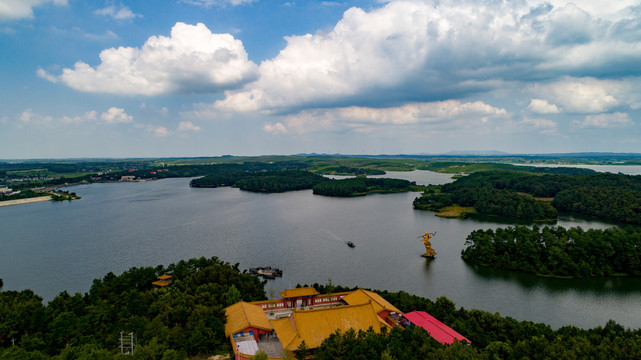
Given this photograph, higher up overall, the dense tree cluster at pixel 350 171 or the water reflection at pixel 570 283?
the dense tree cluster at pixel 350 171

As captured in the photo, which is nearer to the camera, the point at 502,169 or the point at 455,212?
the point at 455,212

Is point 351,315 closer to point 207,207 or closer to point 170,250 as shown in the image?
point 170,250

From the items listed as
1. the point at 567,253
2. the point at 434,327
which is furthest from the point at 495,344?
the point at 567,253

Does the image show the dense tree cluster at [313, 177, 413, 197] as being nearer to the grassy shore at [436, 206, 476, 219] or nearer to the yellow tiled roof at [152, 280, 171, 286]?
the grassy shore at [436, 206, 476, 219]

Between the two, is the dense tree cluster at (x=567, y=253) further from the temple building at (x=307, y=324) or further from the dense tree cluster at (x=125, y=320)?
the dense tree cluster at (x=125, y=320)

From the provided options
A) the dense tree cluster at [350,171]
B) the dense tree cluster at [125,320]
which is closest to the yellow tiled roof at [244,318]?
the dense tree cluster at [125,320]

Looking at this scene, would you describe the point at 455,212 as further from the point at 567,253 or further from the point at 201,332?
the point at 201,332
